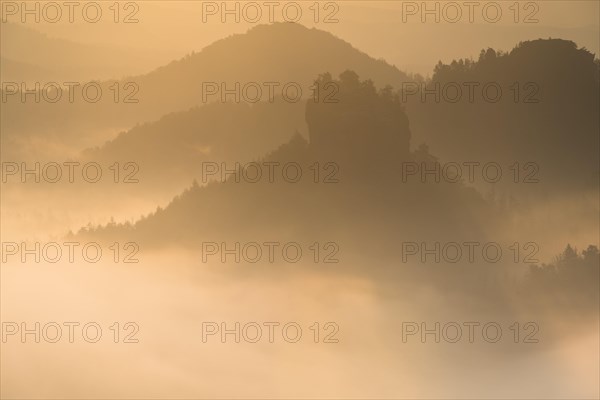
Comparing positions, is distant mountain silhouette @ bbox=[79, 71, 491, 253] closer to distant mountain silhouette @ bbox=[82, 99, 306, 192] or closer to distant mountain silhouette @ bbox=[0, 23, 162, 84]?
distant mountain silhouette @ bbox=[82, 99, 306, 192]

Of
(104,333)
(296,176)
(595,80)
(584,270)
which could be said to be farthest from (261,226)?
(595,80)

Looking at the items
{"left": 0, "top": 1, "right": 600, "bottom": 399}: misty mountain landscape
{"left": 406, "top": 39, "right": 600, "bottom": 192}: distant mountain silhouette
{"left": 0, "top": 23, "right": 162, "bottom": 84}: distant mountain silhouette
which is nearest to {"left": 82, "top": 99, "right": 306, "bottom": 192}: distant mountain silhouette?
{"left": 0, "top": 1, "right": 600, "bottom": 399}: misty mountain landscape

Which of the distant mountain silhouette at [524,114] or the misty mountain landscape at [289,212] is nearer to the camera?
the misty mountain landscape at [289,212]

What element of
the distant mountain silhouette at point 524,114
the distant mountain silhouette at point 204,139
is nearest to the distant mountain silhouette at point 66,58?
the distant mountain silhouette at point 204,139

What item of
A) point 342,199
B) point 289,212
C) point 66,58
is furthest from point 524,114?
point 66,58

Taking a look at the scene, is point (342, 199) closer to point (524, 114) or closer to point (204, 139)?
point (204, 139)

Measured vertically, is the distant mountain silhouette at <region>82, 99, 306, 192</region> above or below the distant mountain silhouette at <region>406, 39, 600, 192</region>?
below

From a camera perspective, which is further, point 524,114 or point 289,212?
point 524,114

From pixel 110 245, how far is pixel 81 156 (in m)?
0.43

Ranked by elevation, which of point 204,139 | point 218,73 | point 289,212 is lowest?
point 289,212

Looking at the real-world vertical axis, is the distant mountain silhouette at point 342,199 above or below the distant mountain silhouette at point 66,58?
below

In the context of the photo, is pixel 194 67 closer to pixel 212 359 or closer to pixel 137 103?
pixel 137 103

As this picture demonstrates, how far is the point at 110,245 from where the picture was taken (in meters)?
3.43

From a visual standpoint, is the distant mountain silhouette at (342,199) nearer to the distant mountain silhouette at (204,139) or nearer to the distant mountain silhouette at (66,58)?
the distant mountain silhouette at (204,139)
